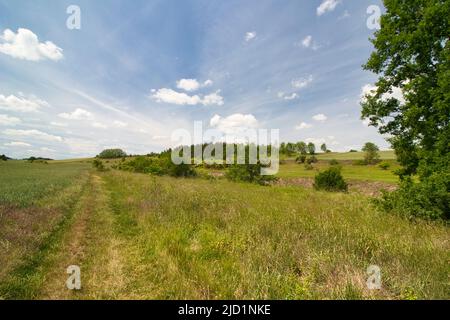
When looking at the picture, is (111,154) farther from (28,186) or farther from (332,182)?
(332,182)

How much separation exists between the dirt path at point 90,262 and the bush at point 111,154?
136 meters

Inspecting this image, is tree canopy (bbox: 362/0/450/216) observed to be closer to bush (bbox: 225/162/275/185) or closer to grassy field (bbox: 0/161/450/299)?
grassy field (bbox: 0/161/450/299)

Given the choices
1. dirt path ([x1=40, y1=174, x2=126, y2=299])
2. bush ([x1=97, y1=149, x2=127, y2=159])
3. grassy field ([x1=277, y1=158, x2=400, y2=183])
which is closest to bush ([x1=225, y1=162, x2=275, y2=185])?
grassy field ([x1=277, y1=158, x2=400, y2=183])

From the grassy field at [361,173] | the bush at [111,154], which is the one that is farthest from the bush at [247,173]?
the bush at [111,154]

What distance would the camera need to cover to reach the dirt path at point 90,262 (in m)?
4.13

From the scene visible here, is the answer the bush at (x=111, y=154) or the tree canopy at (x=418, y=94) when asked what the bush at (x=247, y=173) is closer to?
the tree canopy at (x=418, y=94)

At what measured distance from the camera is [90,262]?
5375 millimetres

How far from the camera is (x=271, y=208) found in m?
9.87

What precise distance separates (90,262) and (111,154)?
14501 centimetres
